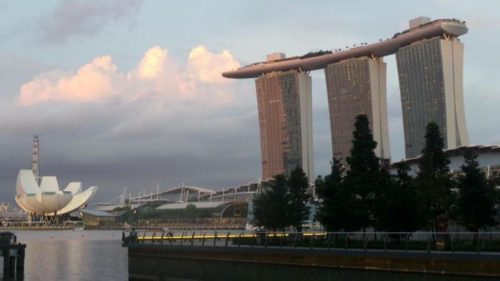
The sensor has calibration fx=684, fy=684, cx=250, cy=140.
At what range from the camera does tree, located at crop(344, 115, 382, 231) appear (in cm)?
3809

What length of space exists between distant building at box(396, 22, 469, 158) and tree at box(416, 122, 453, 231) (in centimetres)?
14850

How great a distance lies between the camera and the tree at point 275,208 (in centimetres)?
5319

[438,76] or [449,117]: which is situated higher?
[438,76]

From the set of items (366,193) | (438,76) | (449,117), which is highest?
(438,76)

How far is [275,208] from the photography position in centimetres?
5331

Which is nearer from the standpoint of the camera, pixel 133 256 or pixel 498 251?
pixel 498 251

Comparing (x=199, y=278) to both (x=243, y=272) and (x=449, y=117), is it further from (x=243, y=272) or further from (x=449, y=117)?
(x=449, y=117)

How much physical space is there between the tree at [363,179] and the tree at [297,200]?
1320 cm

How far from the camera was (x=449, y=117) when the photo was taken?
A: 614 feet

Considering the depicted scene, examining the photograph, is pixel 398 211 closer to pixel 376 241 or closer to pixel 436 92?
pixel 376 241

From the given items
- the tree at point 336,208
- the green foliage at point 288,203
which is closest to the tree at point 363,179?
the tree at point 336,208

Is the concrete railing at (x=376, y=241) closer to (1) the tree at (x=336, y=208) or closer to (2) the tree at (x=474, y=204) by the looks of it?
(1) the tree at (x=336, y=208)

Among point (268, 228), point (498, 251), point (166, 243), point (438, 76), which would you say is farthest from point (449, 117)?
point (498, 251)

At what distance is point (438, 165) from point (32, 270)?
35830 mm
